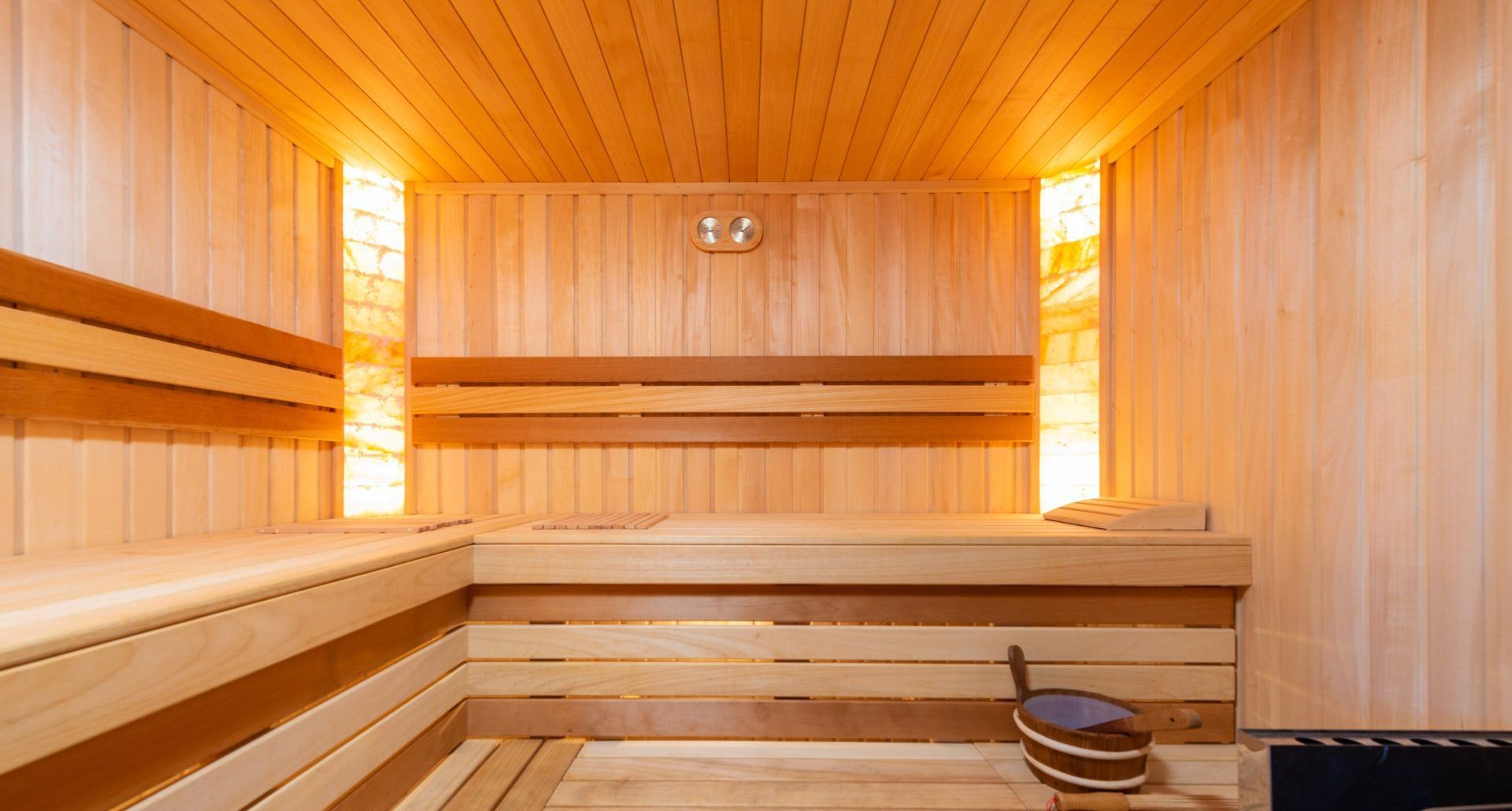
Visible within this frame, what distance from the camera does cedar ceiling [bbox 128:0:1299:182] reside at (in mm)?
1846

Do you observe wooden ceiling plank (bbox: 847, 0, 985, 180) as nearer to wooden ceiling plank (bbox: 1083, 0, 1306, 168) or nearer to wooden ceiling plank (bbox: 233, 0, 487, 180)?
wooden ceiling plank (bbox: 1083, 0, 1306, 168)

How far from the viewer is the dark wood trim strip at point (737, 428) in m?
2.86

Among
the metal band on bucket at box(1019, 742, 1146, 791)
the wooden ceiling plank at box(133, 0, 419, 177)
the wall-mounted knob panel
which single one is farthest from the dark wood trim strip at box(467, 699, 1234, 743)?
the wooden ceiling plank at box(133, 0, 419, 177)

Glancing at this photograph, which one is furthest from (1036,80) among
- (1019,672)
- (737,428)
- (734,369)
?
(1019,672)

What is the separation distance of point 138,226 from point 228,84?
0.59 m

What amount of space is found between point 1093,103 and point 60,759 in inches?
118

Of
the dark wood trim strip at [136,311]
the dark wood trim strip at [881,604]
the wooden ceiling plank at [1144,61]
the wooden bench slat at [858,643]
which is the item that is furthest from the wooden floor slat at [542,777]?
the wooden ceiling plank at [1144,61]

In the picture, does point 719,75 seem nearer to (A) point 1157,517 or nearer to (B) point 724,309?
(B) point 724,309

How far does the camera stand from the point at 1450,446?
142 centimetres

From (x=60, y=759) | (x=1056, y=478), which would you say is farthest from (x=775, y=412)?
(x=60, y=759)

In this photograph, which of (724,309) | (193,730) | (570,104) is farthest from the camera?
(724,309)

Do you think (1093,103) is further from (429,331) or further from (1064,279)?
(429,331)

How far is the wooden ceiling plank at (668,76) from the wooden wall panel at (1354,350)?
1702 mm

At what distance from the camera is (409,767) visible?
183 cm
